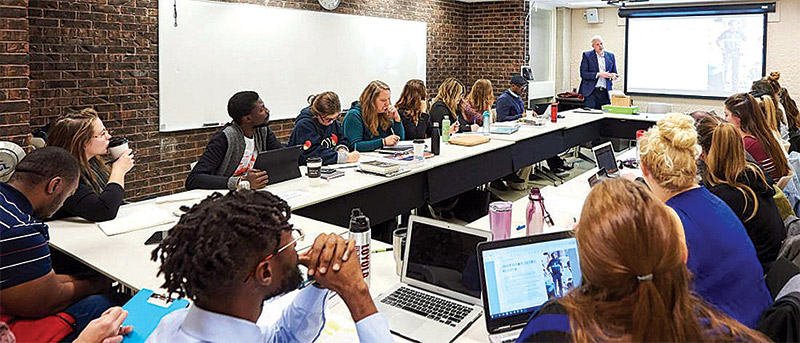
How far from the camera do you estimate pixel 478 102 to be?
250 inches

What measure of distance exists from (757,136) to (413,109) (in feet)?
8.87

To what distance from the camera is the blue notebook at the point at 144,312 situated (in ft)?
5.68

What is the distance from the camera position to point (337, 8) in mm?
7023

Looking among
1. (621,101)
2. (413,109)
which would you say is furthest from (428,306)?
(621,101)

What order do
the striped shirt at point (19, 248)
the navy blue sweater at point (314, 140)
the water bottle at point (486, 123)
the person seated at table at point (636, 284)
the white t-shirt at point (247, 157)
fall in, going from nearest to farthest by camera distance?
the person seated at table at point (636, 284) < the striped shirt at point (19, 248) < the white t-shirt at point (247, 157) < the navy blue sweater at point (314, 140) < the water bottle at point (486, 123)

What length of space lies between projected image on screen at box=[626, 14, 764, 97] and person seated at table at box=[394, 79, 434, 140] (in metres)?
6.19

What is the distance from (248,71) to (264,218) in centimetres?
507

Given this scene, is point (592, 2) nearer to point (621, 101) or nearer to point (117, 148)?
point (621, 101)

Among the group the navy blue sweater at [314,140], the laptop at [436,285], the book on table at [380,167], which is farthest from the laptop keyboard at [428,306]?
the navy blue sweater at [314,140]

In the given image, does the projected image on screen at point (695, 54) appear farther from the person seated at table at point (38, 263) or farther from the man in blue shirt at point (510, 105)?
the person seated at table at point (38, 263)

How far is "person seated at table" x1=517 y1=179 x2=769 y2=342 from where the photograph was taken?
1005 millimetres

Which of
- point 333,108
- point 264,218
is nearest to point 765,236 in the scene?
point 264,218

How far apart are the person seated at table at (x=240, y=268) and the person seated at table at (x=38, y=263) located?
89 centimetres

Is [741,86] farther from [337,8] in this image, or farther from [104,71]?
[104,71]
